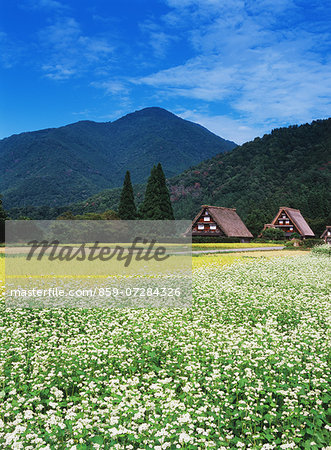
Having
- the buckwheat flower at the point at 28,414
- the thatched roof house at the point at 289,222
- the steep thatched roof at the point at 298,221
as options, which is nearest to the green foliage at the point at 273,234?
the thatched roof house at the point at 289,222

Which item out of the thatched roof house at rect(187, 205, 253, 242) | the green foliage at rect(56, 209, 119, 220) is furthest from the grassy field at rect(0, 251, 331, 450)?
the thatched roof house at rect(187, 205, 253, 242)

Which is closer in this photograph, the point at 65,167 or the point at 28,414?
the point at 28,414

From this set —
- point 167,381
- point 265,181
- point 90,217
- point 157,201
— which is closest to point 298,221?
point 265,181

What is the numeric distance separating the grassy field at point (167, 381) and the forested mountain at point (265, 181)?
61407mm

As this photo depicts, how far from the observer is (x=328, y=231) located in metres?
73.4

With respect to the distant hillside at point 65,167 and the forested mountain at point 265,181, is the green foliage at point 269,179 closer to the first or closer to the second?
the forested mountain at point 265,181

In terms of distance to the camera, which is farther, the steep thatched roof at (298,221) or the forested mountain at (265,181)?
the forested mountain at (265,181)

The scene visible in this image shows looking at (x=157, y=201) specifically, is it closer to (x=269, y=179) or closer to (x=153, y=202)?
(x=153, y=202)

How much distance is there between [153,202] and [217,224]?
11.2 meters

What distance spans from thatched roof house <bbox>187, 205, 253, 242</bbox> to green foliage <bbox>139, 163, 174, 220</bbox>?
8.72 m

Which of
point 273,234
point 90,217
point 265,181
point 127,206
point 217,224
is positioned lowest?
point 273,234

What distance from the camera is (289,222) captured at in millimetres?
68688

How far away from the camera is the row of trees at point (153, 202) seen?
46938mm

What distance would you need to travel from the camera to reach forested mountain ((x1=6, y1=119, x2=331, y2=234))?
261 ft
